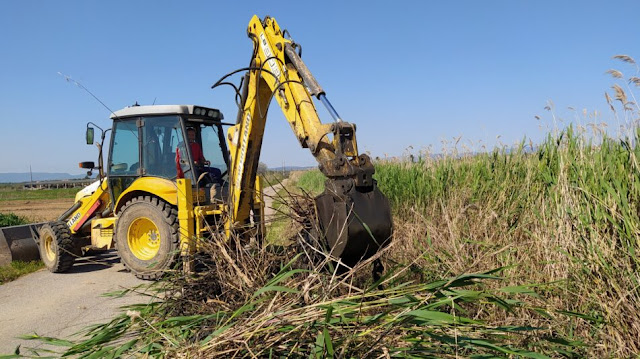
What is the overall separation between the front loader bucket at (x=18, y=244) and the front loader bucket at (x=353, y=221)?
6.88 metres

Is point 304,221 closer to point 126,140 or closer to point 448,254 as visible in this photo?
point 448,254

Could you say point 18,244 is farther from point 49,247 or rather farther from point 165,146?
point 165,146

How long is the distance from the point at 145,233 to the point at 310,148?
12.8 feet

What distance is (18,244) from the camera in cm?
806

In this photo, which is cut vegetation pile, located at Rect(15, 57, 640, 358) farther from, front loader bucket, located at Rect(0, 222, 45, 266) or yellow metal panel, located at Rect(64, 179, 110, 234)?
front loader bucket, located at Rect(0, 222, 45, 266)

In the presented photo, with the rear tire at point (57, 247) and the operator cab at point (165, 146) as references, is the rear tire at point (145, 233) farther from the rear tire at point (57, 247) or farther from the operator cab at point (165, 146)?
the rear tire at point (57, 247)

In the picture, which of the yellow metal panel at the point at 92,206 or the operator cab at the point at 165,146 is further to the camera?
the yellow metal panel at the point at 92,206

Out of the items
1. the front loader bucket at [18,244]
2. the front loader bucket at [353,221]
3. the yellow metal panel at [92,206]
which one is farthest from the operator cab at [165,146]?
the front loader bucket at [353,221]

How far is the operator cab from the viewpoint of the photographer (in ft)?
21.7

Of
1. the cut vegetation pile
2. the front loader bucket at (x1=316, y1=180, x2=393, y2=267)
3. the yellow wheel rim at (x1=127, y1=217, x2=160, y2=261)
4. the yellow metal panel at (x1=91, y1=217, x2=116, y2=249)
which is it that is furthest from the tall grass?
the yellow metal panel at (x1=91, y1=217, x2=116, y2=249)

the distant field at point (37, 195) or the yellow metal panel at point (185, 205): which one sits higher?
the yellow metal panel at point (185, 205)

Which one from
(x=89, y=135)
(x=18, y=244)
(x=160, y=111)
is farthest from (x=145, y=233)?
(x=18, y=244)

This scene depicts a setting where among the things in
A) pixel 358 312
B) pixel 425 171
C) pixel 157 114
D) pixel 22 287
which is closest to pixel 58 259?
pixel 22 287

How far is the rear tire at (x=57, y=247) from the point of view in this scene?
23.9ft
